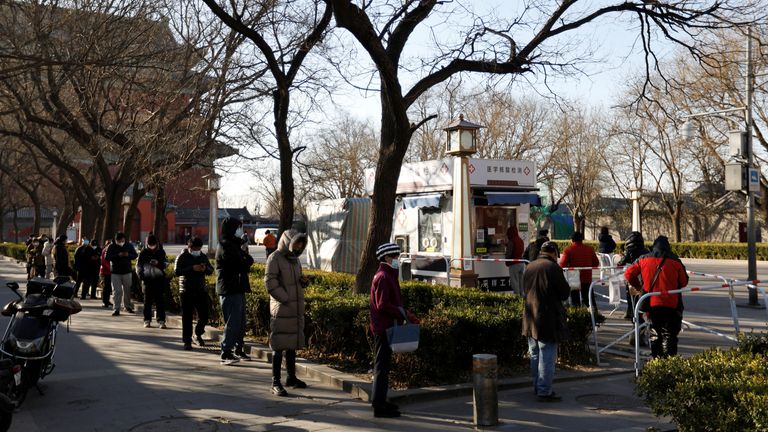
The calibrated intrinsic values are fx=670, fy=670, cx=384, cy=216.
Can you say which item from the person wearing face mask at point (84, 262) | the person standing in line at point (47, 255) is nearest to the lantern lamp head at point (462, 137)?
the person wearing face mask at point (84, 262)

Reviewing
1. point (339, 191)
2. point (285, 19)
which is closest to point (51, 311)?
point (285, 19)

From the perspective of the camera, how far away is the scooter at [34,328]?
7191 millimetres

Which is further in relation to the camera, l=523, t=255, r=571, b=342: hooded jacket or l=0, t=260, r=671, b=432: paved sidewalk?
l=523, t=255, r=571, b=342: hooded jacket

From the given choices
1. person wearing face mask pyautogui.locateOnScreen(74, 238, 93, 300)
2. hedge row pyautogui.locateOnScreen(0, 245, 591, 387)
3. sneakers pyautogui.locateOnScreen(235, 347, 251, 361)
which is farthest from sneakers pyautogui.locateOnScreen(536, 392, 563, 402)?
person wearing face mask pyautogui.locateOnScreen(74, 238, 93, 300)

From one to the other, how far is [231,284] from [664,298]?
18.0 feet

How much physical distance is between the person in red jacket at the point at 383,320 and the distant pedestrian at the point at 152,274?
7.08 m

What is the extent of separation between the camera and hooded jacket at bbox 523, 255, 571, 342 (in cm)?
725

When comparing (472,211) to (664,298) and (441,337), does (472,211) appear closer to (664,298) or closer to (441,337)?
(664,298)

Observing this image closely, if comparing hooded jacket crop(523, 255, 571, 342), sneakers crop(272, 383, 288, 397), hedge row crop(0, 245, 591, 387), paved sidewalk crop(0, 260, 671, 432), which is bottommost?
paved sidewalk crop(0, 260, 671, 432)

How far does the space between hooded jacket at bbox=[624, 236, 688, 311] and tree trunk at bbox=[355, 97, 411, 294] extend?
→ 14.0ft

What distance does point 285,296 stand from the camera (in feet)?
24.5

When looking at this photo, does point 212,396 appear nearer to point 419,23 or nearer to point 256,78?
point 419,23

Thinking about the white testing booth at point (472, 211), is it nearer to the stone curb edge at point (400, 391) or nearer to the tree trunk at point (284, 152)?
the tree trunk at point (284, 152)

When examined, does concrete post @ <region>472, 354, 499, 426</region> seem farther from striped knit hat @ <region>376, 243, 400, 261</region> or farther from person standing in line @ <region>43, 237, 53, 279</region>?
person standing in line @ <region>43, 237, 53, 279</region>
